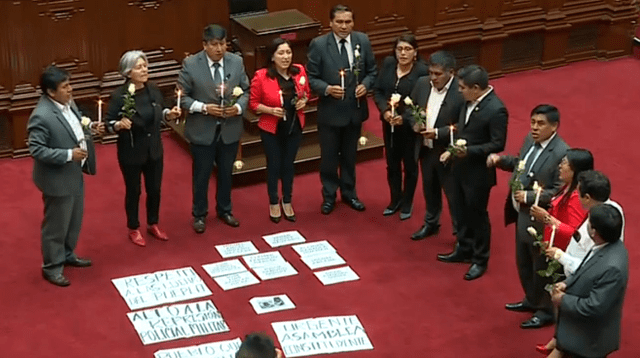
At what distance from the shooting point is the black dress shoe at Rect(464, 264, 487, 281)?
8.30m

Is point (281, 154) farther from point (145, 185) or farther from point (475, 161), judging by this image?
point (475, 161)

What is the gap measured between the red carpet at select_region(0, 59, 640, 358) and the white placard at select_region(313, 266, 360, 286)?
0.06 metres

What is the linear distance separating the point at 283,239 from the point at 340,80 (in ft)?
4.43

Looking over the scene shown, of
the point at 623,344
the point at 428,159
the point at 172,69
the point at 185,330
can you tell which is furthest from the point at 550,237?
the point at 172,69

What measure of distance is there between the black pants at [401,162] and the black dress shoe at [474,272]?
1.04 m

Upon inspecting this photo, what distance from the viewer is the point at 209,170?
9.01 m

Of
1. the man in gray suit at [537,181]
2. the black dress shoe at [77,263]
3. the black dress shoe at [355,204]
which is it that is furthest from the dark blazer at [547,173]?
the black dress shoe at [77,263]

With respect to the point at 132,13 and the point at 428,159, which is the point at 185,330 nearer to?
the point at 428,159

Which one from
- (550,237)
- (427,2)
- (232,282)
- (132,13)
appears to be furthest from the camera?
(427,2)

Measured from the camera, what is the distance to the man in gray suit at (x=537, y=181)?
7.18 meters

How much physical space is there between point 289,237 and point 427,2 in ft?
12.9

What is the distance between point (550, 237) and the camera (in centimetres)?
683

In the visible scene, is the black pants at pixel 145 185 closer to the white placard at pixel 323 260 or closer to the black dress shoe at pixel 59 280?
the black dress shoe at pixel 59 280

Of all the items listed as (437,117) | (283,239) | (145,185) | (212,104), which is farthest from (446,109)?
(145,185)
